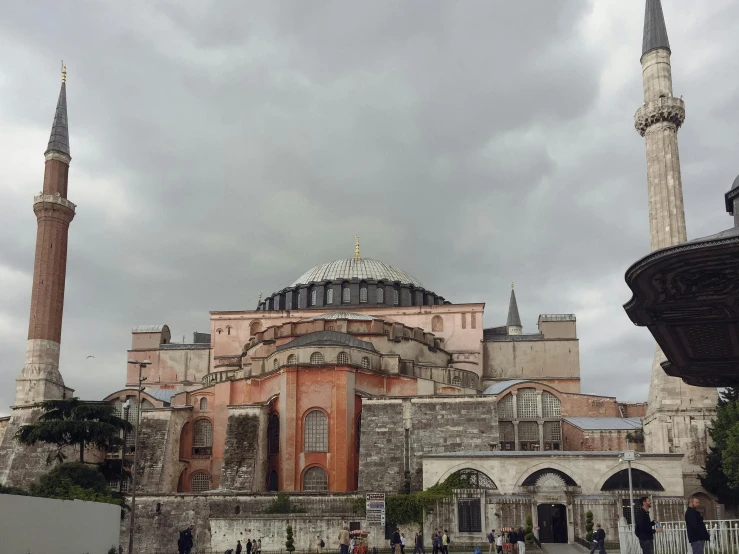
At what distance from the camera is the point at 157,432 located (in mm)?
37469

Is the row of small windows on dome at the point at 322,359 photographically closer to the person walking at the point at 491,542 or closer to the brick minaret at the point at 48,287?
the person walking at the point at 491,542

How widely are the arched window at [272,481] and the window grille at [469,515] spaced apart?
909cm

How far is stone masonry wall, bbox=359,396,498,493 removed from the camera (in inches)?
1308

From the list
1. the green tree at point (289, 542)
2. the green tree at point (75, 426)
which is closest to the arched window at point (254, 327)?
the green tree at point (75, 426)

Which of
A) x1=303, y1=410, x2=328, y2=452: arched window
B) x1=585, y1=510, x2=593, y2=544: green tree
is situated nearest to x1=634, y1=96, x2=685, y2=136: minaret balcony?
x1=585, y1=510, x2=593, y2=544: green tree

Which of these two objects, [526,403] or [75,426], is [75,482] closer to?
[75,426]

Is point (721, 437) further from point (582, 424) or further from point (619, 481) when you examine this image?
point (582, 424)

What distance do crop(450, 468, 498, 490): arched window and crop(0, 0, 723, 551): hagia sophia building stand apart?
4.4 inches

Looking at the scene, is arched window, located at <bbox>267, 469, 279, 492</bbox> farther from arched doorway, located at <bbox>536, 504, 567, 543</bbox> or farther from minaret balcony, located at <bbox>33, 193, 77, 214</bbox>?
minaret balcony, located at <bbox>33, 193, 77, 214</bbox>

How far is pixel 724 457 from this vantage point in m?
28.0

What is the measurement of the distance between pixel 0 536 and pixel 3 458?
89.1 feet

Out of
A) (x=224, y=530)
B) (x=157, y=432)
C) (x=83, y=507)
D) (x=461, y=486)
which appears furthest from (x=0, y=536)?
(x=157, y=432)

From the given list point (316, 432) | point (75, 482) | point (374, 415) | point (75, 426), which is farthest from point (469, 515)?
point (75, 426)

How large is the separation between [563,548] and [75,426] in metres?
19.6
